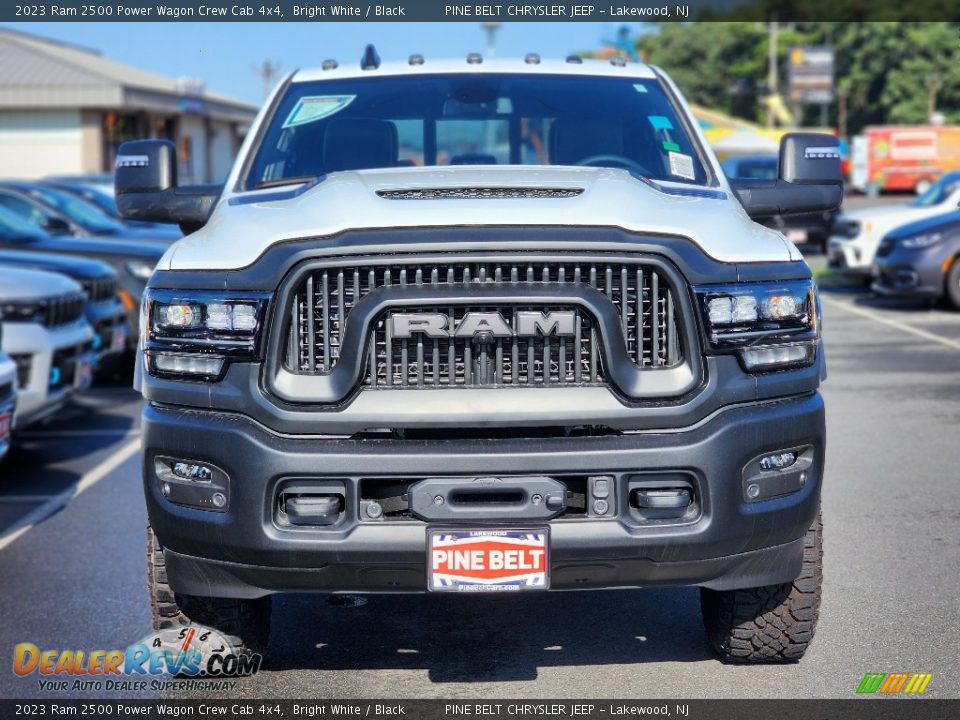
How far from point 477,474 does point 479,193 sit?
978 millimetres

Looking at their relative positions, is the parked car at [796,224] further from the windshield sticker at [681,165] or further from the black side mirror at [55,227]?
the windshield sticker at [681,165]

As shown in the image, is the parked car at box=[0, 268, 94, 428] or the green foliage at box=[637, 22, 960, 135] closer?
Result: the parked car at box=[0, 268, 94, 428]

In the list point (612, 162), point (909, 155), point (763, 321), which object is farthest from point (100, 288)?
point (909, 155)

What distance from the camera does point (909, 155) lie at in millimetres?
60281

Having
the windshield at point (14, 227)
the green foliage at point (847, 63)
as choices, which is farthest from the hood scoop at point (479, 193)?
the green foliage at point (847, 63)

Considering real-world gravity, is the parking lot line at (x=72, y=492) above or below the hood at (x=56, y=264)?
below

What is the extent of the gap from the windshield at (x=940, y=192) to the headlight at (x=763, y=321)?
16.9 m

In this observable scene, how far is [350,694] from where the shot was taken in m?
4.40

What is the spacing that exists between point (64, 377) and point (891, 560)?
5.42 meters

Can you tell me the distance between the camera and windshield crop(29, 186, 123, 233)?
15547 millimetres

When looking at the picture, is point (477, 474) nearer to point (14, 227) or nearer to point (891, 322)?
point (14, 227)

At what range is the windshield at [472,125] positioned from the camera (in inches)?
215

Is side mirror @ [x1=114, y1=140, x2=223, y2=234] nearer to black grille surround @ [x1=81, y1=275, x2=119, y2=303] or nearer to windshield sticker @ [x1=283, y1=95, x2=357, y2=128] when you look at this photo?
windshield sticker @ [x1=283, y1=95, x2=357, y2=128]

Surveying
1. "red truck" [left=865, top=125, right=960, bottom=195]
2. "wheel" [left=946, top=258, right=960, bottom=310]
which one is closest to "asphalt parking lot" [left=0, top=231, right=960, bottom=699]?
"wheel" [left=946, top=258, right=960, bottom=310]
